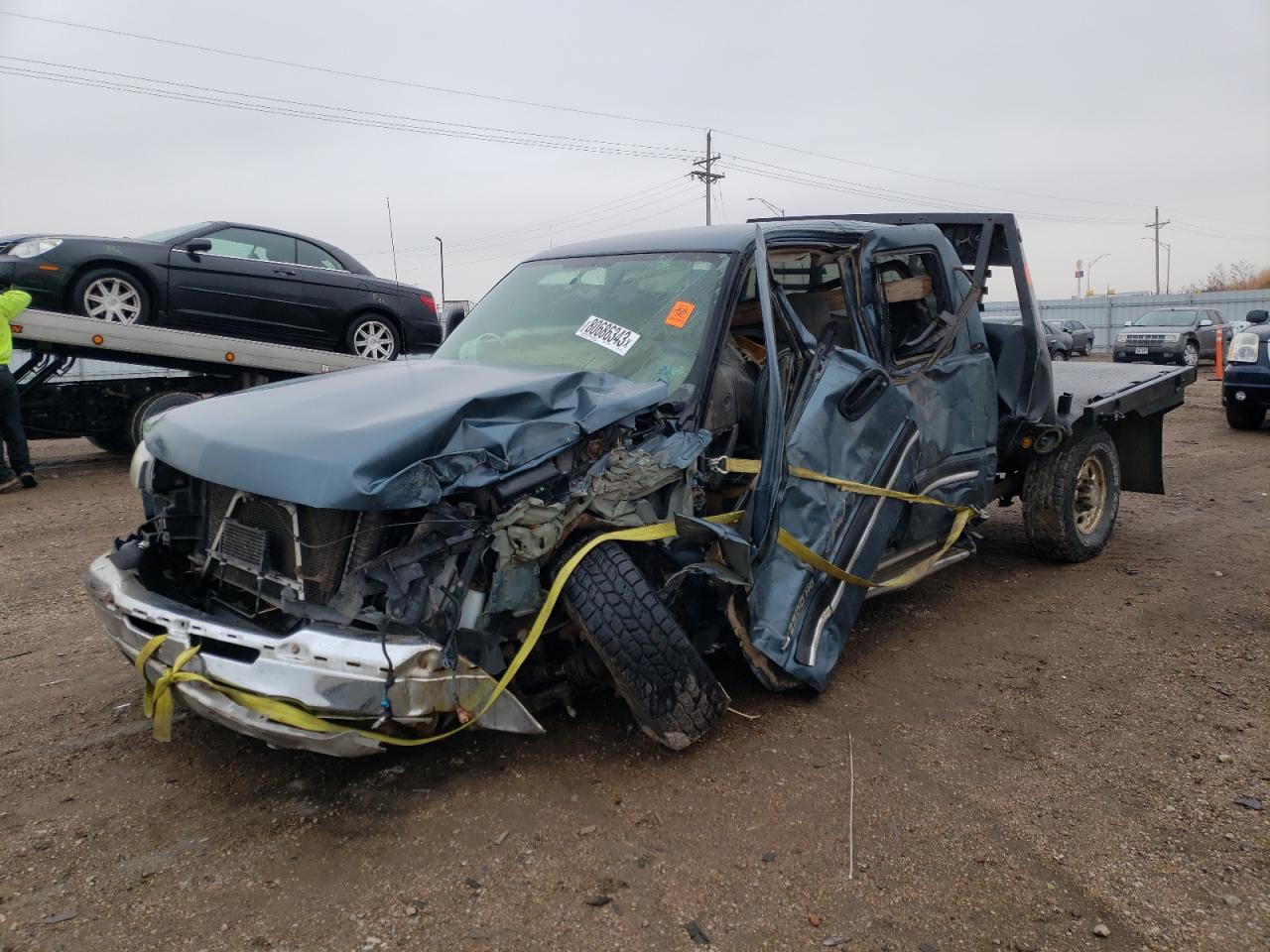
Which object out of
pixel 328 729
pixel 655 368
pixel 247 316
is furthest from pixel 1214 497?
pixel 247 316

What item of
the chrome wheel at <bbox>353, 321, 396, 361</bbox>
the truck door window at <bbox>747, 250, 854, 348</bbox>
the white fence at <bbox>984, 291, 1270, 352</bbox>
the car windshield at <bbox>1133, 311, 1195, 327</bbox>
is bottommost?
the truck door window at <bbox>747, 250, 854, 348</bbox>

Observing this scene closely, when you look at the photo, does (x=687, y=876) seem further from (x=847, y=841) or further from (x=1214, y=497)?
(x=1214, y=497)

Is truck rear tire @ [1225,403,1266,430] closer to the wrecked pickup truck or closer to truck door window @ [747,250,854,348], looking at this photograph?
the wrecked pickup truck

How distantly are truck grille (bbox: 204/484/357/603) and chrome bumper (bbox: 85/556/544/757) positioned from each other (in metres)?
0.21

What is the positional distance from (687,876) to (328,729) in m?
1.12

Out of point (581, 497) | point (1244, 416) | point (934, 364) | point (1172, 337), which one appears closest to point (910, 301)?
point (934, 364)

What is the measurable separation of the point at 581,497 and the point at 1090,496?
4236mm

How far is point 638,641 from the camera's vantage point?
297 centimetres

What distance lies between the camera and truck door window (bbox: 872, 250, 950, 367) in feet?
14.3

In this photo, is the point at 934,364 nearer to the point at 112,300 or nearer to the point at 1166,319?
the point at 112,300

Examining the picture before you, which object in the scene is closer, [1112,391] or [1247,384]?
[1112,391]

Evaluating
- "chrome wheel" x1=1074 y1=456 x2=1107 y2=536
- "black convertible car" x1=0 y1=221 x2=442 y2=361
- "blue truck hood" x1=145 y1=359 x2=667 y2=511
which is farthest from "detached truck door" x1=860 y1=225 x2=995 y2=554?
"black convertible car" x1=0 y1=221 x2=442 y2=361

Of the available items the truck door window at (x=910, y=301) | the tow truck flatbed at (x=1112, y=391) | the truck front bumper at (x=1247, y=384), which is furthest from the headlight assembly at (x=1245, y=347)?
the truck door window at (x=910, y=301)

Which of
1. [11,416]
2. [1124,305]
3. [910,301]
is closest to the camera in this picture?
[910,301]
